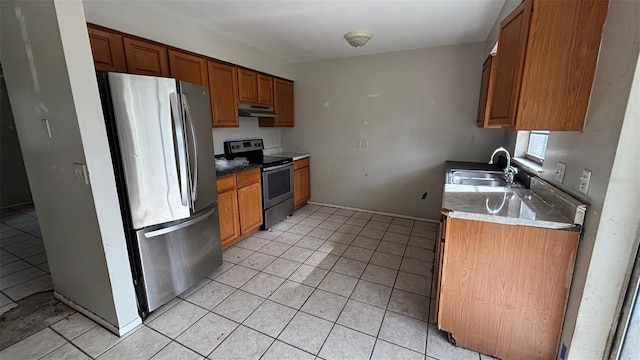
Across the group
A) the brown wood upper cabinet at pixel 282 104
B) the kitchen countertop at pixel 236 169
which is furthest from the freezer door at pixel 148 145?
the brown wood upper cabinet at pixel 282 104

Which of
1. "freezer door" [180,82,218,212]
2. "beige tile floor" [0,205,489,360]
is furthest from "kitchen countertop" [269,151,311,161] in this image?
"freezer door" [180,82,218,212]

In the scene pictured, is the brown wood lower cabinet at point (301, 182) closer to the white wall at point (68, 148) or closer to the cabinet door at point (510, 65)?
the white wall at point (68, 148)

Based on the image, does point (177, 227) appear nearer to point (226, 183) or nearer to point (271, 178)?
point (226, 183)

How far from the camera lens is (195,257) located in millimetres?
2152

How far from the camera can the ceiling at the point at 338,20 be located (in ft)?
7.14

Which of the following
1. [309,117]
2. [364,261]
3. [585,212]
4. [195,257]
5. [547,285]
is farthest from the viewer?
[309,117]

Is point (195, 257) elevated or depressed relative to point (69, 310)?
elevated

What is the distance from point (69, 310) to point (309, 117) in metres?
3.50

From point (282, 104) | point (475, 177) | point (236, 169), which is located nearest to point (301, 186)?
point (282, 104)

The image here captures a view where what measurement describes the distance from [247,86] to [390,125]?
2.03 m

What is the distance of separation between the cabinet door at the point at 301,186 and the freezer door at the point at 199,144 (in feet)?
5.85

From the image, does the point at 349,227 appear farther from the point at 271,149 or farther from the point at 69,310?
the point at 69,310

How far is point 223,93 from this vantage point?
2.97m

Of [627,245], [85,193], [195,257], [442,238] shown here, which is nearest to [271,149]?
[195,257]
